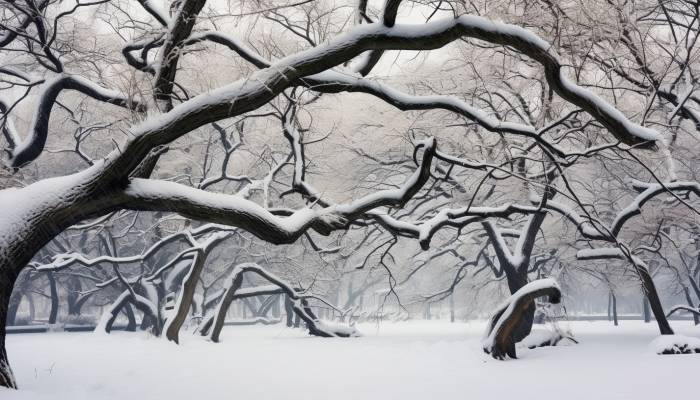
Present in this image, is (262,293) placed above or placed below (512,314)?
above

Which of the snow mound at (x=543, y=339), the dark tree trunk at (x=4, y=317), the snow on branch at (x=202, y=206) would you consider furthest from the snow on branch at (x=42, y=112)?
the snow mound at (x=543, y=339)

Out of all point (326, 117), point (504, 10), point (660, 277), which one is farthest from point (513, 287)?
point (660, 277)

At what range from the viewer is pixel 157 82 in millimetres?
7348

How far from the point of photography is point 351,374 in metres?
9.97

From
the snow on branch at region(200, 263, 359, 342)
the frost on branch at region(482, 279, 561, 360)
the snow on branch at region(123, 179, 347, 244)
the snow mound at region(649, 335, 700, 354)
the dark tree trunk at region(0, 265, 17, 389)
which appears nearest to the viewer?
the dark tree trunk at region(0, 265, 17, 389)

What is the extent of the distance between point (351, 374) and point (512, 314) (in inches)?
140

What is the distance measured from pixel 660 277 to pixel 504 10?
46.8m

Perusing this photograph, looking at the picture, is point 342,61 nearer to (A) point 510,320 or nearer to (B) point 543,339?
(A) point 510,320

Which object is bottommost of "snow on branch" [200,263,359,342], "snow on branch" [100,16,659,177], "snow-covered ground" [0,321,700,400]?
"snow-covered ground" [0,321,700,400]

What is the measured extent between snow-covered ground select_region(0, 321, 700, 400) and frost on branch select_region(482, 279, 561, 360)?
11.6 inches

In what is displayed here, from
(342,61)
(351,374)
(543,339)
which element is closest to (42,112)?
(342,61)

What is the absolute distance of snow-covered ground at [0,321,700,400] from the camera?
298 inches

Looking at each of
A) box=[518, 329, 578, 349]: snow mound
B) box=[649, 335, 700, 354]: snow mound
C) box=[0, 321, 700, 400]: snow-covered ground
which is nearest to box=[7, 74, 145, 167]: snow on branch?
box=[0, 321, 700, 400]: snow-covered ground

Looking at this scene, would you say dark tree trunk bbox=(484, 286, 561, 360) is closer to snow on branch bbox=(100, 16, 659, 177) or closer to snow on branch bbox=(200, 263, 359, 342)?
snow on branch bbox=(100, 16, 659, 177)
